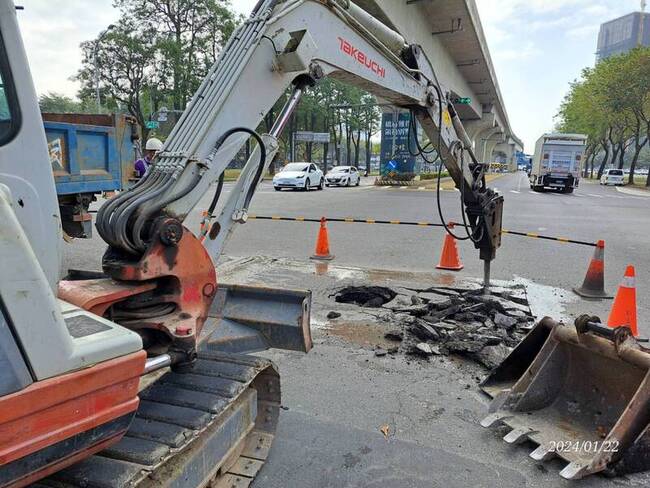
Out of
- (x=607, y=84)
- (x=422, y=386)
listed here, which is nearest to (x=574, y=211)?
(x=422, y=386)

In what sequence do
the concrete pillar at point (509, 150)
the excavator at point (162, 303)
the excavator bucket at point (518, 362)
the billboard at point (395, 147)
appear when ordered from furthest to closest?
the concrete pillar at point (509, 150)
the billboard at point (395, 147)
the excavator bucket at point (518, 362)
the excavator at point (162, 303)

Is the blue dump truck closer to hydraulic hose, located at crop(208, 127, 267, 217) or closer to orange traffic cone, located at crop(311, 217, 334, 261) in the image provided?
orange traffic cone, located at crop(311, 217, 334, 261)

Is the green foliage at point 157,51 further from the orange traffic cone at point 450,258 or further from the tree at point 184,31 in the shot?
the orange traffic cone at point 450,258

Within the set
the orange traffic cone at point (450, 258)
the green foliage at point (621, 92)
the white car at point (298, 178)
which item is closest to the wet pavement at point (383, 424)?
the orange traffic cone at point (450, 258)

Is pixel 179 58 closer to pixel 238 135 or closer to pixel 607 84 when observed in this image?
pixel 607 84

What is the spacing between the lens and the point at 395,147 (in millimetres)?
35938

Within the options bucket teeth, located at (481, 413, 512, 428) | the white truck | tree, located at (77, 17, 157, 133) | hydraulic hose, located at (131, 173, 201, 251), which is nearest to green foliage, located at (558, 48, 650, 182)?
the white truck

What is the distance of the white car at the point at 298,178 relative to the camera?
2728cm

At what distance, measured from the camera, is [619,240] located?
1180 cm

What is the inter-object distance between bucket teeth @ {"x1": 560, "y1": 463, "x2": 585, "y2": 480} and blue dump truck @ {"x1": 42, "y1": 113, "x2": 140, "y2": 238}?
6.47 metres

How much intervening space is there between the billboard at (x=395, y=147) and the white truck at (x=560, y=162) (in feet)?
29.1

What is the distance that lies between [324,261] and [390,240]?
273cm

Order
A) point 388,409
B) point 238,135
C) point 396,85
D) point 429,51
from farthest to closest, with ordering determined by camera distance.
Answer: point 429,51 < point 396,85 < point 388,409 < point 238,135

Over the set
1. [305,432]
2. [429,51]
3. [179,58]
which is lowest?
[305,432]
